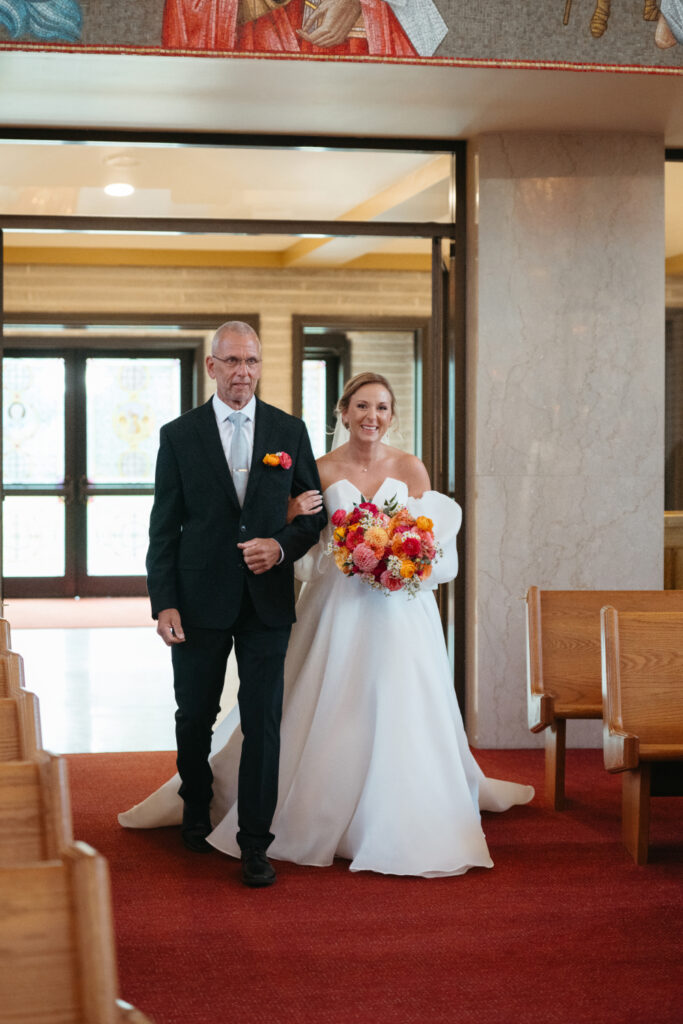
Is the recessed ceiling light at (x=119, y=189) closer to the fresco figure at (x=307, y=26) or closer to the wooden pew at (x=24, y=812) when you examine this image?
the fresco figure at (x=307, y=26)

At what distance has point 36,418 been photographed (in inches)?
585

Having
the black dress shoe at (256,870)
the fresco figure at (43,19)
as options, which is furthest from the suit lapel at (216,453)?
the fresco figure at (43,19)

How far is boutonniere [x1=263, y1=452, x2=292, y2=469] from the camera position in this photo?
4.25 meters

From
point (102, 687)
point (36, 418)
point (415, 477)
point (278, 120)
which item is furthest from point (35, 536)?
point (415, 477)

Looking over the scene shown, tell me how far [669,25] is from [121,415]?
34.5 ft

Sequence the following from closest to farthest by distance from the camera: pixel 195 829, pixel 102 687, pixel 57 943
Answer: pixel 57 943
pixel 195 829
pixel 102 687

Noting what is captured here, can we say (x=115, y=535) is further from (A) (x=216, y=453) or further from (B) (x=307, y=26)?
(A) (x=216, y=453)

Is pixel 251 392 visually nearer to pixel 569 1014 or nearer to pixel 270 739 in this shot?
pixel 270 739

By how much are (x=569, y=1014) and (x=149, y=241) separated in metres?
6.10

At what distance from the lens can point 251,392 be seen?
4309 mm

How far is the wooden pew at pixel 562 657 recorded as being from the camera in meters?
5.22

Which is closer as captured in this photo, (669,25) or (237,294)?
(669,25)

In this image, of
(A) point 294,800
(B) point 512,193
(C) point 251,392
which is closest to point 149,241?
(B) point 512,193

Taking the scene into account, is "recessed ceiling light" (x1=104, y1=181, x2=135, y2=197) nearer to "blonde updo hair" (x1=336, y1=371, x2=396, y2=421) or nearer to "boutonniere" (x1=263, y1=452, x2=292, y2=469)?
"blonde updo hair" (x1=336, y1=371, x2=396, y2=421)
